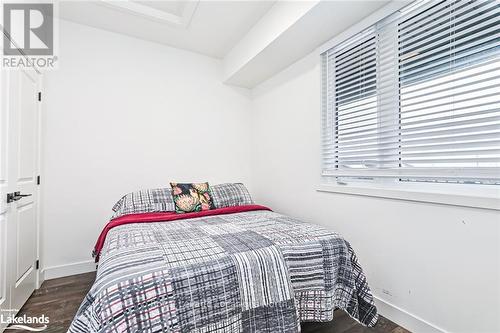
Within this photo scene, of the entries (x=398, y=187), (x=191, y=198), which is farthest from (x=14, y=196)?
(x=398, y=187)

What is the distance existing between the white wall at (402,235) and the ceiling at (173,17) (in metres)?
0.80

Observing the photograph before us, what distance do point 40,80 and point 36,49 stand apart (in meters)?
0.30

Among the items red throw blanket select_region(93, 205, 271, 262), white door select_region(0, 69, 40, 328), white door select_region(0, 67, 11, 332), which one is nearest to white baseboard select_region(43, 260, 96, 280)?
white door select_region(0, 69, 40, 328)

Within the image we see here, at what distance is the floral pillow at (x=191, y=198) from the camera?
8.39 feet

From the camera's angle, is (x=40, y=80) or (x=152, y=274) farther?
(x=40, y=80)

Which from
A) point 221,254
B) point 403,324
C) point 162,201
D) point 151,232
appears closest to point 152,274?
point 221,254

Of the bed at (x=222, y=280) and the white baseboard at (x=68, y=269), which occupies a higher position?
the bed at (x=222, y=280)

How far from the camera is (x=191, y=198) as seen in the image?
2.63m

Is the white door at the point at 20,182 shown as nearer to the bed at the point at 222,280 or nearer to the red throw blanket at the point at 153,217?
the red throw blanket at the point at 153,217

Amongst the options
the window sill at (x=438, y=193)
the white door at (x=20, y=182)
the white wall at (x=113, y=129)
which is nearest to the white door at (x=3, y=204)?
the white door at (x=20, y=182)

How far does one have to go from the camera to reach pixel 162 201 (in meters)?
2.58

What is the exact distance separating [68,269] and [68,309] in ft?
2.50

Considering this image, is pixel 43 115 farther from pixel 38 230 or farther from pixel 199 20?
pixel 199 20

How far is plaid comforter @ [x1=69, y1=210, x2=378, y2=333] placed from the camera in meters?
→ 1.03
